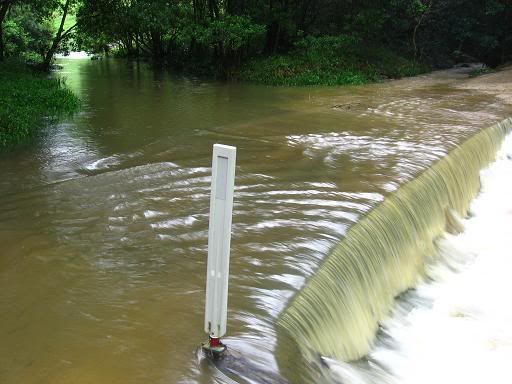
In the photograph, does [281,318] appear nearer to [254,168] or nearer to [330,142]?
[254,168]

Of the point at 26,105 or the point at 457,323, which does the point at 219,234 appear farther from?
the point at 26,105

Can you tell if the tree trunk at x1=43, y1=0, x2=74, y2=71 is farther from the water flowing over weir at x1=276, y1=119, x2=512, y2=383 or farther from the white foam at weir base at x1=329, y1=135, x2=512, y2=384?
the white foam at weir base at x1=329, y1=135, x2=512, y2=384

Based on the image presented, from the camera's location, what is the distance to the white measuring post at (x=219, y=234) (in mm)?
2598

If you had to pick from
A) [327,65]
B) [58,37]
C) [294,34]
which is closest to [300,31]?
[294,34]

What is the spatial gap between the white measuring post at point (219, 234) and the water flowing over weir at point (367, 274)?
1.95 ft

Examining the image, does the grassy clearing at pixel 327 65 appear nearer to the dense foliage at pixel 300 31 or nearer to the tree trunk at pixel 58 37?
the dense foliage at pixel 300 31

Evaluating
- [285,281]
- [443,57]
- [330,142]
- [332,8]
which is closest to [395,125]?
[330,142]

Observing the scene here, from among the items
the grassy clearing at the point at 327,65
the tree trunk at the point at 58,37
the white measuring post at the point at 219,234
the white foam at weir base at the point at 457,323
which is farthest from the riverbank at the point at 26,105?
the grassy clearing at the point at 327,65

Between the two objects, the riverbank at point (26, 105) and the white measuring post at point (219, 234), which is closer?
the white measuring post at point (219, 234)

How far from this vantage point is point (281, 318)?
3.70m

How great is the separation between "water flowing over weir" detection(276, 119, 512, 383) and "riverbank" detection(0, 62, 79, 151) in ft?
21.4

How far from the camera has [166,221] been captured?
555cm

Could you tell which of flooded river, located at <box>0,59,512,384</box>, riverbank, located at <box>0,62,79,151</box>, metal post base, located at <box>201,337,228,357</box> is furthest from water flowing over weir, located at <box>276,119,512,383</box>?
riverbank, located at <box>0,62,79,151</box>

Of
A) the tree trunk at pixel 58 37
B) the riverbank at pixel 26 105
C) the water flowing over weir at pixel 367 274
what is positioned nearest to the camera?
the water flowing over weir at pixel 367 274
